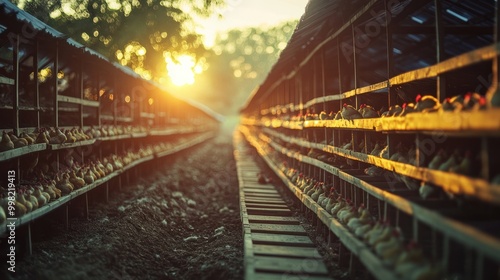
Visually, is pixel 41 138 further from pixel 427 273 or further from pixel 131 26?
pixel 131 26

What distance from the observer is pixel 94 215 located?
26.2ft

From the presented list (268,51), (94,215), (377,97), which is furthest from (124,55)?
(268,51)

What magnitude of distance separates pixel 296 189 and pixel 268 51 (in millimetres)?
102002

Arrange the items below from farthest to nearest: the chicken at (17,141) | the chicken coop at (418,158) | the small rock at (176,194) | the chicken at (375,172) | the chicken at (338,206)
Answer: the small rock at (176,194)
the chicken at (17,141)
the chicken at (375,172)
the chicken at (338,206)
the chicken coop at (418,158)

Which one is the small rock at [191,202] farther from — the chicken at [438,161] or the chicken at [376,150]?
the chicken at [438,161]

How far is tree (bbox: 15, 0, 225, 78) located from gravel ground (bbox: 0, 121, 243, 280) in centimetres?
672

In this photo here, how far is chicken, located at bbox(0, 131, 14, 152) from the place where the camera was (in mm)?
5371

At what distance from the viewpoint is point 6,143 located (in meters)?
5.42

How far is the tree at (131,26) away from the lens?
50.3ft

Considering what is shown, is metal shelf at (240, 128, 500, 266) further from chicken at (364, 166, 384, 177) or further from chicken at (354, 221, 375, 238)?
chicken at (364, 166, 384, 177)

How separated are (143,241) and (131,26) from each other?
15.0m

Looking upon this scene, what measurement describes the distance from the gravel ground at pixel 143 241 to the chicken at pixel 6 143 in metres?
1.44

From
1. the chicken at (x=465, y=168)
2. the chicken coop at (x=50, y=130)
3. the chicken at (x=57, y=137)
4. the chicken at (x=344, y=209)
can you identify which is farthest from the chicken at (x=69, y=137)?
the chicken at (x=465, y=168)

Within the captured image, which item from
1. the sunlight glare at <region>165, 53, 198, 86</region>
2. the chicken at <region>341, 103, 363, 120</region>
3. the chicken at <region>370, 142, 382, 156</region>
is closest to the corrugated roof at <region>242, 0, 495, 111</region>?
the chicken at <region>341, 103, 363, 120</region>
